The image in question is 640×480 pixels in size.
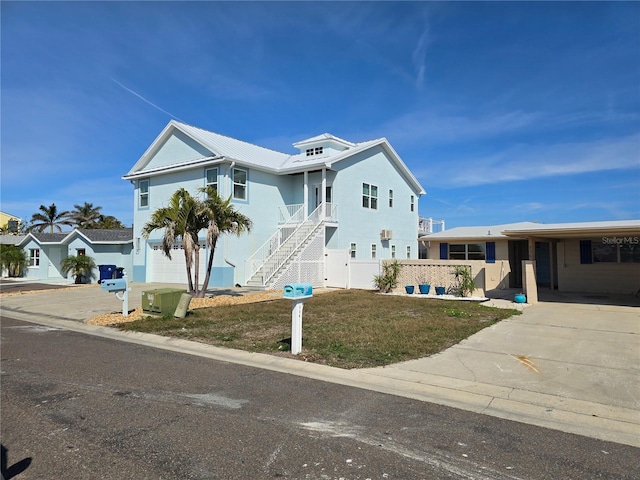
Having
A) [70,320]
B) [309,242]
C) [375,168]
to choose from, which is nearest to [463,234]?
[375,168]

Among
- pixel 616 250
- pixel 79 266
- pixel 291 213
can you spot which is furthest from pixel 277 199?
pixel 616 250

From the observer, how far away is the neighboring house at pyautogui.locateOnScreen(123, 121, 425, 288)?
21.7m

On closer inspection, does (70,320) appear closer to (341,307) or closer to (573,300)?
(341,307)

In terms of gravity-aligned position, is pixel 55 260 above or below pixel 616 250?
below

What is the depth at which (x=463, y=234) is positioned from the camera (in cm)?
2439

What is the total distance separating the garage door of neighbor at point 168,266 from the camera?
23859mm

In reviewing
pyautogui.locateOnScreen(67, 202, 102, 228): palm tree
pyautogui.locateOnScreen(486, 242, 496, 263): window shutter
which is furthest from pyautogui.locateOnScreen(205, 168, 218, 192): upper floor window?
pyautogui.locateOnScreen(67, 202, 102, 228): palm tree

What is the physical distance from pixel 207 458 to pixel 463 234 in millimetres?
22590

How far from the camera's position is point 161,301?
11.8 meters

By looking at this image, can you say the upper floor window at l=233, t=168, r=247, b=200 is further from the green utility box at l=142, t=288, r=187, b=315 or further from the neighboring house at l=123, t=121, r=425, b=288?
the green utility box at l=142, t=288, r=187, b=315

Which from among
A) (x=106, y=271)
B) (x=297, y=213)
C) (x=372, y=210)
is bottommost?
(x=106, y=271)

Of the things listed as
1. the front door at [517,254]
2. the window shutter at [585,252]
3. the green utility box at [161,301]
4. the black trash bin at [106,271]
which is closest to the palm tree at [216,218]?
the green utility box at [161,301]

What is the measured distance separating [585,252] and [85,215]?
2160 inches

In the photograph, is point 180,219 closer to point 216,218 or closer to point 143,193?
point 216,218
